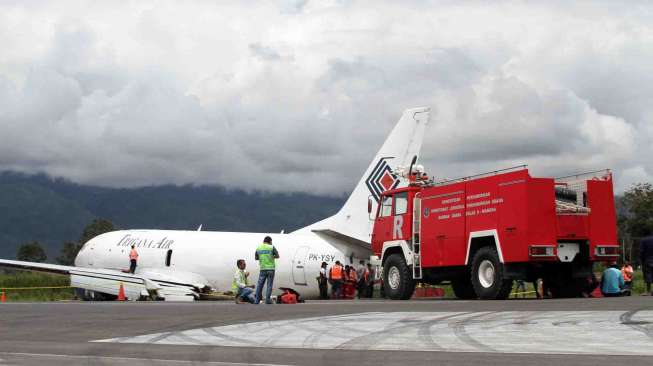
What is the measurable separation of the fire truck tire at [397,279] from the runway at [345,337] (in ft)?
25.1

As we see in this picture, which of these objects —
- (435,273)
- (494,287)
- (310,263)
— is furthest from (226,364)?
(310,263)

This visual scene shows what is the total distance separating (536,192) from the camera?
2316 centimetres

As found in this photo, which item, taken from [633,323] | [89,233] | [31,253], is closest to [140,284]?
[633,323]

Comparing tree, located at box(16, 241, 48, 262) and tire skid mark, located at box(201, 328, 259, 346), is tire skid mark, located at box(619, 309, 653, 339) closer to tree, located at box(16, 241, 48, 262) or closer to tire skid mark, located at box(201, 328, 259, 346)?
tire skid mark, located at box(201, 328, 259, 346)

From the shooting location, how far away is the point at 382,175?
3441cm

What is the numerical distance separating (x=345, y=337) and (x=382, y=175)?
21465 mm

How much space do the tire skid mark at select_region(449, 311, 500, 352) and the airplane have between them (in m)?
15.8

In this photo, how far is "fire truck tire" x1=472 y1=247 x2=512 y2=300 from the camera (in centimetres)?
2338

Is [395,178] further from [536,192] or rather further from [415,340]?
[415,340]

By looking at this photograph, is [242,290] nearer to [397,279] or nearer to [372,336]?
[397,279]

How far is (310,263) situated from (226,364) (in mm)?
23246

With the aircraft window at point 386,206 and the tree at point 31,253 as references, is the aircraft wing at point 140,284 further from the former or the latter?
the tree at point 31,253

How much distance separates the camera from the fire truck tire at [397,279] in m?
26.5

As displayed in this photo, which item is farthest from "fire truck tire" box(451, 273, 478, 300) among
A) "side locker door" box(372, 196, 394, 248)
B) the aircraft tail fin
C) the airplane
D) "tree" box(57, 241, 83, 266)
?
"tree" box(57, 241, 83, 266)
